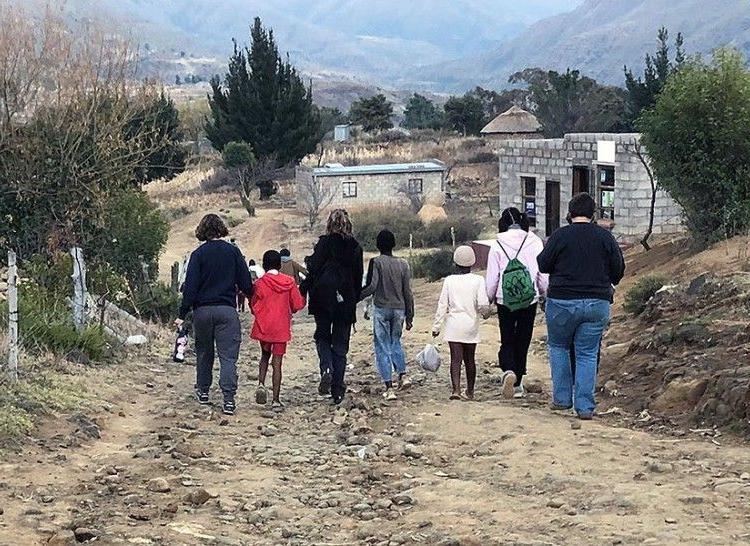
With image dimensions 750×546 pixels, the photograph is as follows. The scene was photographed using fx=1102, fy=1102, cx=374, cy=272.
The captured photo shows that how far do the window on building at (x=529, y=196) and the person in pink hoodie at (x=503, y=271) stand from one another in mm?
18610

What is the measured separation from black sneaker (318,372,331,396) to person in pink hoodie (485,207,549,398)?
5.55 ft

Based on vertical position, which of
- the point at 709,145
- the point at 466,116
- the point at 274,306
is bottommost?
the point at 274,306

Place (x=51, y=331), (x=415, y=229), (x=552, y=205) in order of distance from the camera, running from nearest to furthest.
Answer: (x=51, y=331), (x=552, y=205), (x=415, y=229)

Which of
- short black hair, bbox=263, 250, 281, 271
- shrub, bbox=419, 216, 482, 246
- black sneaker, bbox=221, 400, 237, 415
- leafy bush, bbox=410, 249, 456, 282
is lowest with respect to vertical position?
leafy bush, bbox=410, 249, 456, 282

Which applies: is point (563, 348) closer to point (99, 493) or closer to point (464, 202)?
point (99, 493)

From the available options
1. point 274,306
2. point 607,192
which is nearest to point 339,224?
point 274,306

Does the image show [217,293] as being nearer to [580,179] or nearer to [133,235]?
[133,235]

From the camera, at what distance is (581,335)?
8641mm

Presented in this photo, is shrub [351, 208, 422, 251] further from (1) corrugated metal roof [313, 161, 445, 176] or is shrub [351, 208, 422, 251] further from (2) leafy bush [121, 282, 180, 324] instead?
(2) leafy bush [121, 282, 180, 324]

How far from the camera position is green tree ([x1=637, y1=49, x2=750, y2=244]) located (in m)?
17.8

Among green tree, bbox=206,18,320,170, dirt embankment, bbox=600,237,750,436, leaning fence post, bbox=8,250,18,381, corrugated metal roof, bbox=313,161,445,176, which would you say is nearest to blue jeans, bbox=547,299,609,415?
dirt embankment, bbox=600,237,750,436

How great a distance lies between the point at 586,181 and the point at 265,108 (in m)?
29.1

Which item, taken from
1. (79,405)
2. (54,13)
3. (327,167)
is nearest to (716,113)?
(54,13)

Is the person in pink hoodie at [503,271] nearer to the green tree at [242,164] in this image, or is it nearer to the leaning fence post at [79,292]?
the leaning fence post at [79,292]
